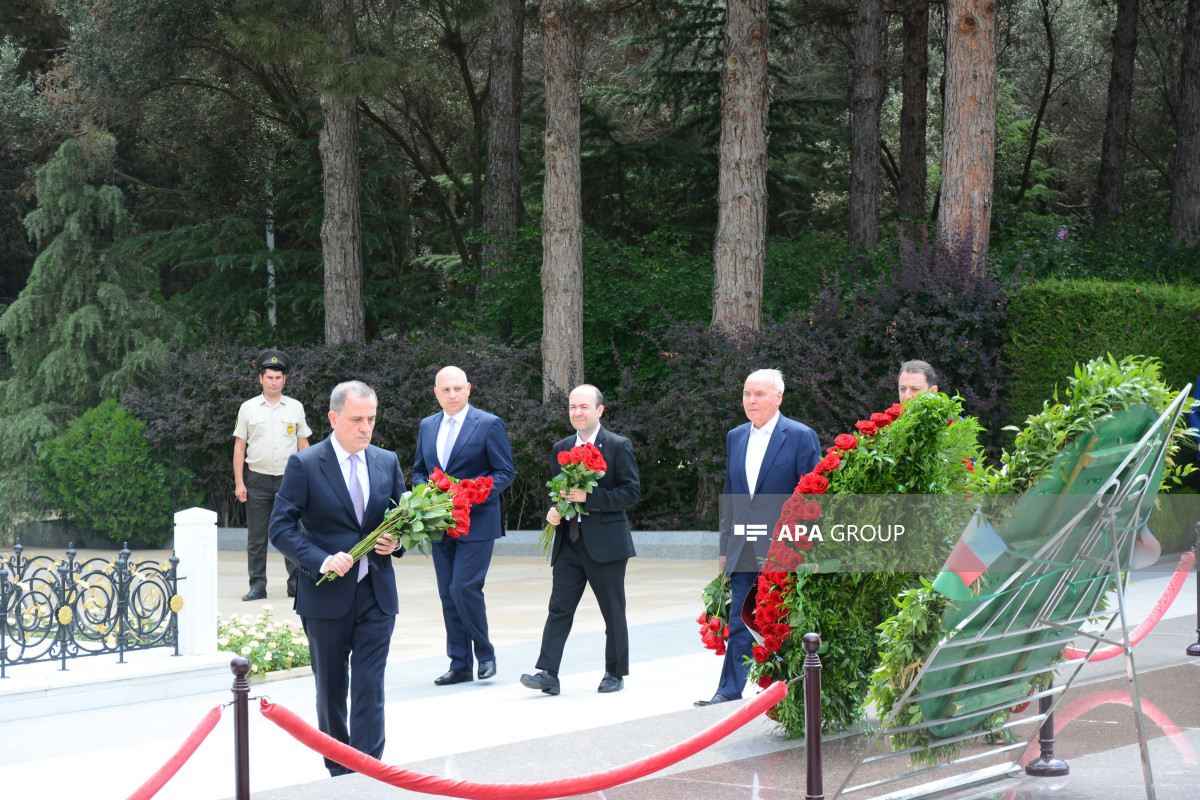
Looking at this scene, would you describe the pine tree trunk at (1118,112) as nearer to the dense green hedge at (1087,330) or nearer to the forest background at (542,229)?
the forest background at (542,229)

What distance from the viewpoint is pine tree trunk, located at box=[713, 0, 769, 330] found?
15.8 metres

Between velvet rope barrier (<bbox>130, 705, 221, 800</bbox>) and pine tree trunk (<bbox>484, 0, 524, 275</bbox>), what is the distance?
16.0m

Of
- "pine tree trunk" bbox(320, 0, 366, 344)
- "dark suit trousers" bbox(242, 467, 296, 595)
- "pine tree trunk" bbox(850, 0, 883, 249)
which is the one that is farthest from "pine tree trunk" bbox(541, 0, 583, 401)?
"pine tree trunk" bbox(850, 0, 883, 249)

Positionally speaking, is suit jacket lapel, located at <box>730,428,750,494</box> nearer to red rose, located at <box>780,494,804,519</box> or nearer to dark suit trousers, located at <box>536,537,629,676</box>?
dark suit trousers, located at <box>536,537,629,676</box>

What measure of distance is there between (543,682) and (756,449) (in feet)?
6.37

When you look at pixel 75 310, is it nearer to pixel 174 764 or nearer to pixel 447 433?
pixel 447 433

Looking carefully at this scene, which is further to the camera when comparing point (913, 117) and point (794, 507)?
point (913, 117)

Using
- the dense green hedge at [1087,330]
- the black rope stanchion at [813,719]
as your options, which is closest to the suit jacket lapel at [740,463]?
the black rope stanchion at [813,719]

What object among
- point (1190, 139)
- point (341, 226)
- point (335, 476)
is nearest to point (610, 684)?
point (335, 476)

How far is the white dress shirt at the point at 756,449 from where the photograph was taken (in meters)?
7.20

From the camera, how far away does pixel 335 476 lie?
5.81m

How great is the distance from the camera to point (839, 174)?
27.1 meters

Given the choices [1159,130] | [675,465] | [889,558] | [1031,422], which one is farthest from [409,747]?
[1159,130]

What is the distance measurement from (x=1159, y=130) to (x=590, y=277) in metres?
15.3
